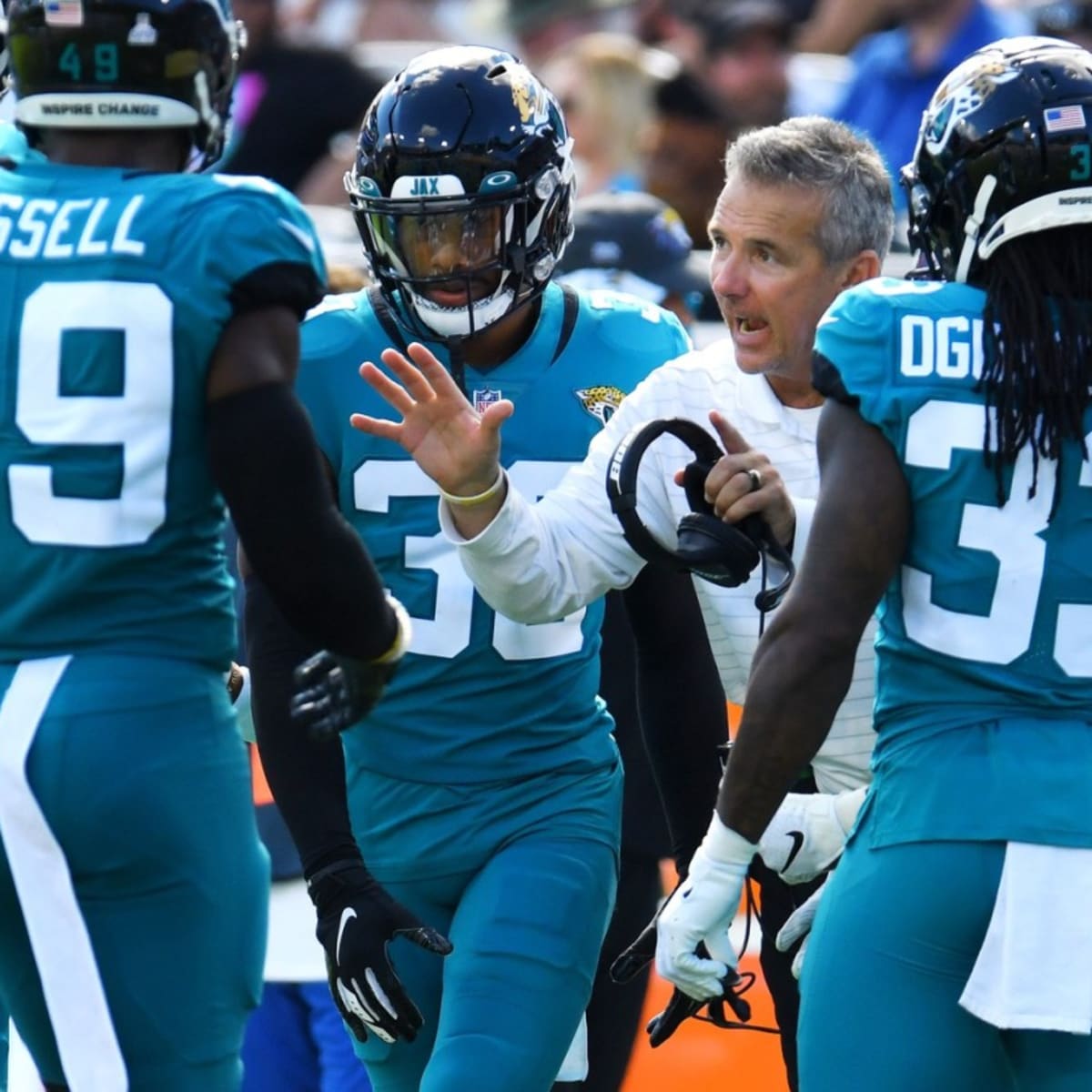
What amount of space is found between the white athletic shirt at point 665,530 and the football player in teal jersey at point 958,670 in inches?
20.5

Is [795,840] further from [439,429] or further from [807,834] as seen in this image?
[439,429]

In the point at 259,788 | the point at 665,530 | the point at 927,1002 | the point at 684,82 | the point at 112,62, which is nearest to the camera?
the point at 927,1002

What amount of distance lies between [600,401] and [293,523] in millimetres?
1031

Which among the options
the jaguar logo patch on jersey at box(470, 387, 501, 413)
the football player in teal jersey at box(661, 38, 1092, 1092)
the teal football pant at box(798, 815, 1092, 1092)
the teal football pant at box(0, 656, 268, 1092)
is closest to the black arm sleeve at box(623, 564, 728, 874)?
the jaguar logo patch on jersey at box(470, 387, 501, 413)

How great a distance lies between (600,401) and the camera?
3.69 m

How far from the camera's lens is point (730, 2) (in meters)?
10.4

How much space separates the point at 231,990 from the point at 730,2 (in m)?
8.21

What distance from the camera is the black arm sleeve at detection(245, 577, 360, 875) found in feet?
11.5

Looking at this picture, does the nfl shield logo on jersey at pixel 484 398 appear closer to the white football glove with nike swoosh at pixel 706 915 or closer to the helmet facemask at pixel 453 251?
the helmet facemask at pixel 453 251

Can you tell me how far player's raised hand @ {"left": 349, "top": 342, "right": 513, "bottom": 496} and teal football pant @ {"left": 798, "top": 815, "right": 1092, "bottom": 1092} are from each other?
852mm

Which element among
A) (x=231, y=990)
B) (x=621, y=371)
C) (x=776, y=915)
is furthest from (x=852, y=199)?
(x=231, y=990)

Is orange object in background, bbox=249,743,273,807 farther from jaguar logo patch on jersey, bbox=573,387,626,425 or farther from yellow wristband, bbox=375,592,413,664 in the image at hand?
yellow wristband, bbox=375,592,413,664

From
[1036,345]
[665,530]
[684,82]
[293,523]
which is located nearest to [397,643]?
[293,523]

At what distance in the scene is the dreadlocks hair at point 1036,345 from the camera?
2.74 m
